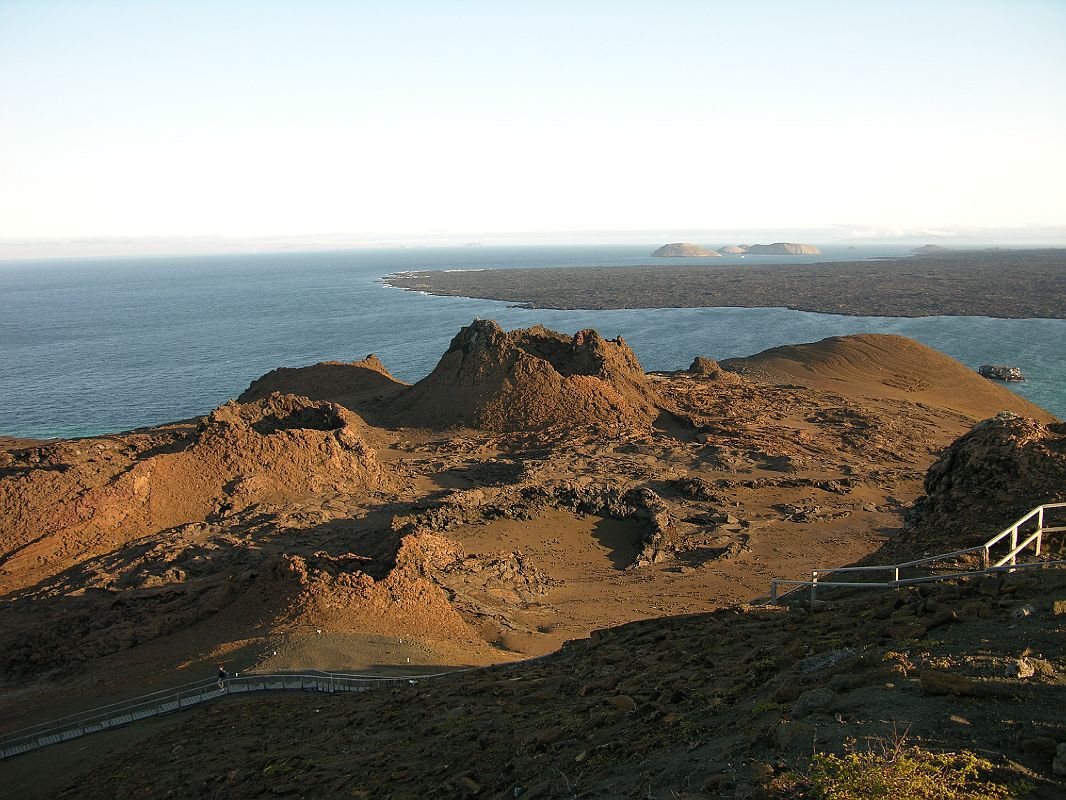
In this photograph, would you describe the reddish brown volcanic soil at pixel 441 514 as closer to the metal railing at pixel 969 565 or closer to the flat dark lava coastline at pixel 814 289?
the metal railing at pixel 969 565

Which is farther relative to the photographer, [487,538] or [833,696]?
[487,538]

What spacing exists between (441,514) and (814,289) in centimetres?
13235

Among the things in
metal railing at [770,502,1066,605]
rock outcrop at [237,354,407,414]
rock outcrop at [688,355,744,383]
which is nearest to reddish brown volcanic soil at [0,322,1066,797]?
rock outcrop at [237,354,407,414]

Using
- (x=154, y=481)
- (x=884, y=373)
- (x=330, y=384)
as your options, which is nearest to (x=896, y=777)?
(x=154, y=481)

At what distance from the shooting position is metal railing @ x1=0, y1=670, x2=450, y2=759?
13.7 metres

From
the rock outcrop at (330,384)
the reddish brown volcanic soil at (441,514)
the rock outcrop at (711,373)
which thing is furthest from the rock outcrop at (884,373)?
the rock outcrop at (330,384)

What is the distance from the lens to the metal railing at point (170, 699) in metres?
13.7

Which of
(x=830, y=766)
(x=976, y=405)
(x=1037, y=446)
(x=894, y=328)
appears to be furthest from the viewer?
(x=894, y=328)

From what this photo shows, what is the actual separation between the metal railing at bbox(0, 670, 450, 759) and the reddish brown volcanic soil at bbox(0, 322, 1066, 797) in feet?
1.61

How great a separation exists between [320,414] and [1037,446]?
29.0 meters

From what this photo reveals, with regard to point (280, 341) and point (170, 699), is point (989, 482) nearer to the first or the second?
point (170, 699)

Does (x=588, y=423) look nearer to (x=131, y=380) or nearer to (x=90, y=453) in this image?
(x=90, y=453)

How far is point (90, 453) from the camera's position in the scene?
26.2 metres

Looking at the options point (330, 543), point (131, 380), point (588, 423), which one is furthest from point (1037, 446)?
point (131, 380)
